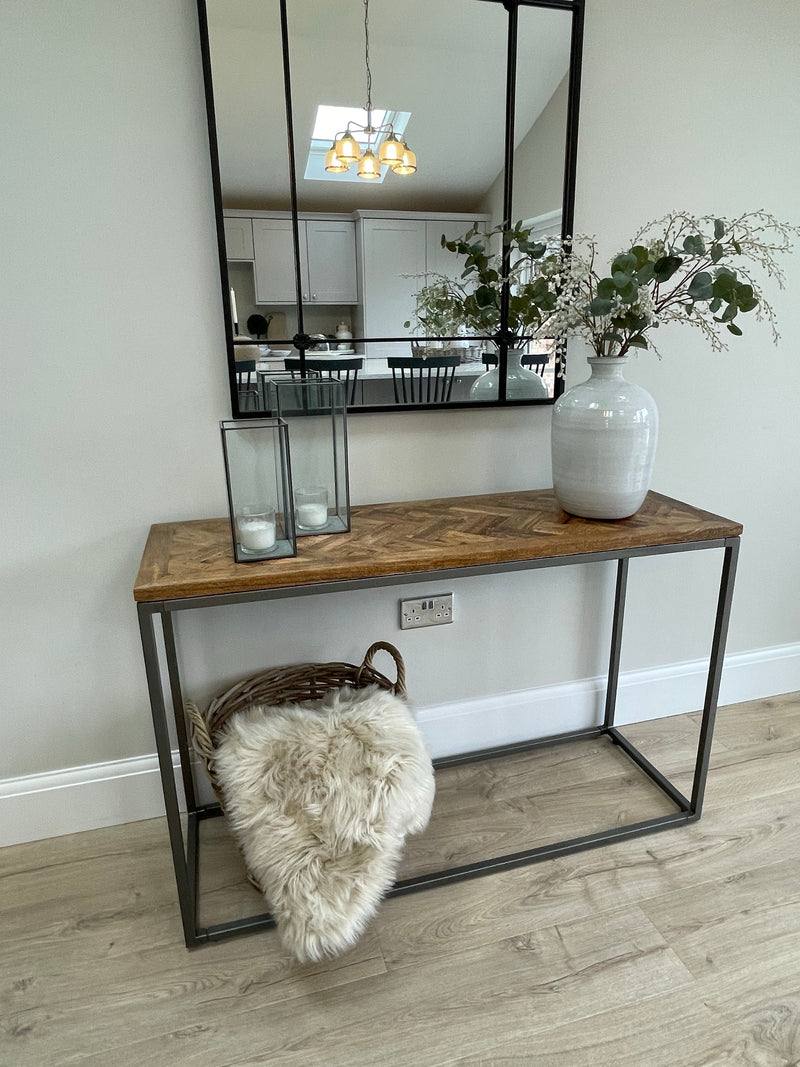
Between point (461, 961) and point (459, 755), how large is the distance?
2.15 feet

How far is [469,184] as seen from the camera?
1.58 metres

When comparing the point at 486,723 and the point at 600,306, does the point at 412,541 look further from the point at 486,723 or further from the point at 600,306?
the point at 486,723

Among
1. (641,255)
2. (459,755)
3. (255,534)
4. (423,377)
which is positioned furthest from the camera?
(459,755)

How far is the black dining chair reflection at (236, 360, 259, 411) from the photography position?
1541mm

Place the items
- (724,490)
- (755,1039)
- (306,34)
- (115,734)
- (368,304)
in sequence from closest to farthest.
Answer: (755,1039) < (306,34) < (368,304) < (115,734) < (724,490)

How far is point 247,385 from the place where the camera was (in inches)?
61.2

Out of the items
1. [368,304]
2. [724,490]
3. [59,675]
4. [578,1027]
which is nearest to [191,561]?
[59,675]

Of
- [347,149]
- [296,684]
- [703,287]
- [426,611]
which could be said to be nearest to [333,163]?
[347,149]

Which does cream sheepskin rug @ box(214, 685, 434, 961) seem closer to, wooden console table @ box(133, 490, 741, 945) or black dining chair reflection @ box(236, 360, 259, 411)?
wooden console table @ box(133, 490, 741, 945)

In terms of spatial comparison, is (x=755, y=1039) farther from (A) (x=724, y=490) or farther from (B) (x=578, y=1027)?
(A) (x=724, y=490)

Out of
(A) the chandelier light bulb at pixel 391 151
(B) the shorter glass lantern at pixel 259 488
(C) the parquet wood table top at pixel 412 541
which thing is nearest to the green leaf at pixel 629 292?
(C) the parquet wood table top at pixel 412 541

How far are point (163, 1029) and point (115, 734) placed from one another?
2.23 ft

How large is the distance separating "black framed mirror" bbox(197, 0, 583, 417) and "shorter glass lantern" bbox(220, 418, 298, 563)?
0.29 m

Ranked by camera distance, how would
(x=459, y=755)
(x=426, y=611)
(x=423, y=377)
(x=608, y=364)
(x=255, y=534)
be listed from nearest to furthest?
1. (x=255, y=534)
2. (x=608, y=364)
3. (x=423, y=377)
4. (x=426, y=611)
5. (x=459, y=755)
